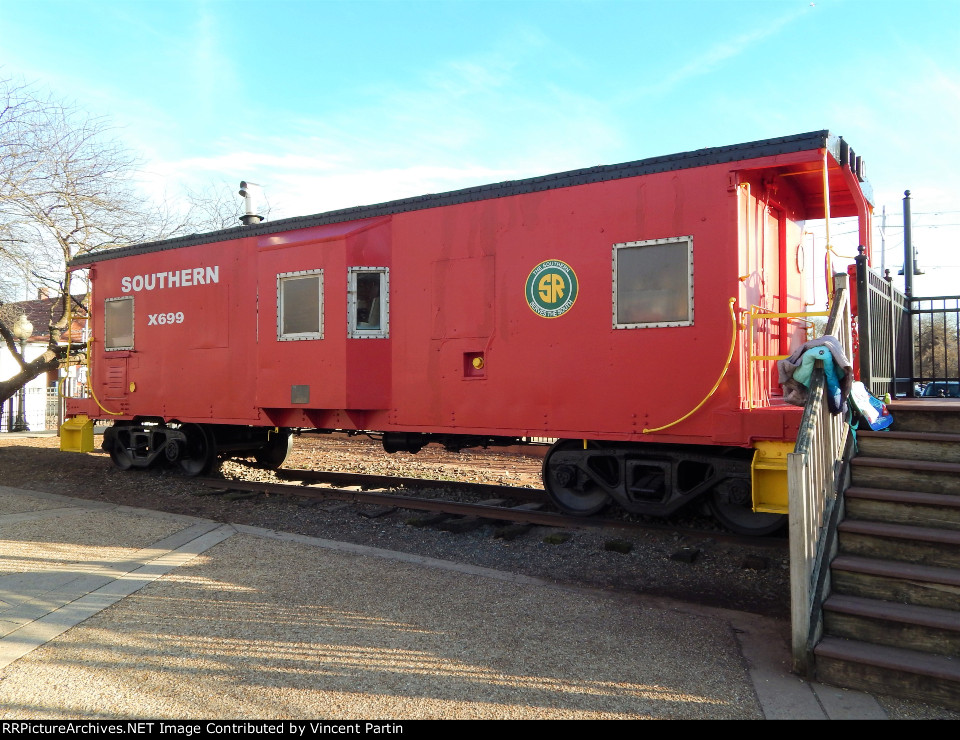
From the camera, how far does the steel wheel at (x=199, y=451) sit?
31.8 feet

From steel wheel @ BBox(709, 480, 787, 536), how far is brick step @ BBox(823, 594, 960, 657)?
2155 millimetres

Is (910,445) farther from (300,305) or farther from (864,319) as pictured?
(300,305)

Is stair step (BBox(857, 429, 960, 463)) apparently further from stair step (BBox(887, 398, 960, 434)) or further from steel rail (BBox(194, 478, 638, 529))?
steel rail (BBox(194, 478, 638, 529))

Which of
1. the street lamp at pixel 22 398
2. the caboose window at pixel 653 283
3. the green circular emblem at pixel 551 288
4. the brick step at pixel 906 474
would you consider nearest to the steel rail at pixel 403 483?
the green circular emblem at pixel 551 288

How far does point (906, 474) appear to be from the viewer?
4.36 meters

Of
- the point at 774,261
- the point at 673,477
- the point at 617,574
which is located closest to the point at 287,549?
the point at 617,574

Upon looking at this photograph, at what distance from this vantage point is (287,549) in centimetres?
587

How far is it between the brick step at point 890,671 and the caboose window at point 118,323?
31.9 feet

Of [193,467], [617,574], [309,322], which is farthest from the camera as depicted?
[193,467]

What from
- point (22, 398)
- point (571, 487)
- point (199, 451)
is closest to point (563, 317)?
point (571, 487)

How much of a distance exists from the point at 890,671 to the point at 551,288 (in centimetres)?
418

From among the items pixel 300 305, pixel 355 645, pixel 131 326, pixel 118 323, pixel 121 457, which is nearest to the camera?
pixel 355 645
